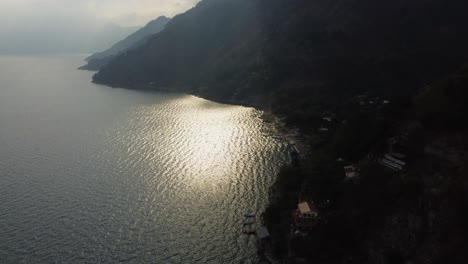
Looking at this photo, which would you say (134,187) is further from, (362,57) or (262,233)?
(362,57)

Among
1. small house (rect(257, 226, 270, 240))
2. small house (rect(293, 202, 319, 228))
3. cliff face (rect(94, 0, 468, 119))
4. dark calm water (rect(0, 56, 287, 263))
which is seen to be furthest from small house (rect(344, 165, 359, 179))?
cliff face (rect(94, 0, 468, 119))

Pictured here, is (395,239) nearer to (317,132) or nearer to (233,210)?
(233,210)

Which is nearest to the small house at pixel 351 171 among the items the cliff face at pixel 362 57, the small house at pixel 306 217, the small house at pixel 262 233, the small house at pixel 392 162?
the small house at pixel 392 162

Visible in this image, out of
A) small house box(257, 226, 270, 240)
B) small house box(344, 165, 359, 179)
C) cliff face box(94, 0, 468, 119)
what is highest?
cliff face box(94, 0, 468, 119)

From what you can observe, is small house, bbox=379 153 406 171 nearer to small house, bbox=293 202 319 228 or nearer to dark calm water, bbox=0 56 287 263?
small house, bbox=293 202 319 228

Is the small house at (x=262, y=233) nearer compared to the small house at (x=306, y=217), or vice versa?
the small house at (x=306, y=217)

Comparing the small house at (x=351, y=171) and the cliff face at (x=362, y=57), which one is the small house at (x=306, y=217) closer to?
the small house at (x=351, y=171)

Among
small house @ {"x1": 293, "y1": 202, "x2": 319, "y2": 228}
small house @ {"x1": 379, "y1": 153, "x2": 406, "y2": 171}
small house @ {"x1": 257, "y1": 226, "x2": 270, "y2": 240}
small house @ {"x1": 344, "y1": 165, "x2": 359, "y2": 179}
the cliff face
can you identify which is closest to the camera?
small house @ {"x1": 379, "y1": 153, "x2": 406, "y2": 171}

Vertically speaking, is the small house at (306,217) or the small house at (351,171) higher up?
the small house at (351,171)

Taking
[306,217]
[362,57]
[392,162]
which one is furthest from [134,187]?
[362,57]
